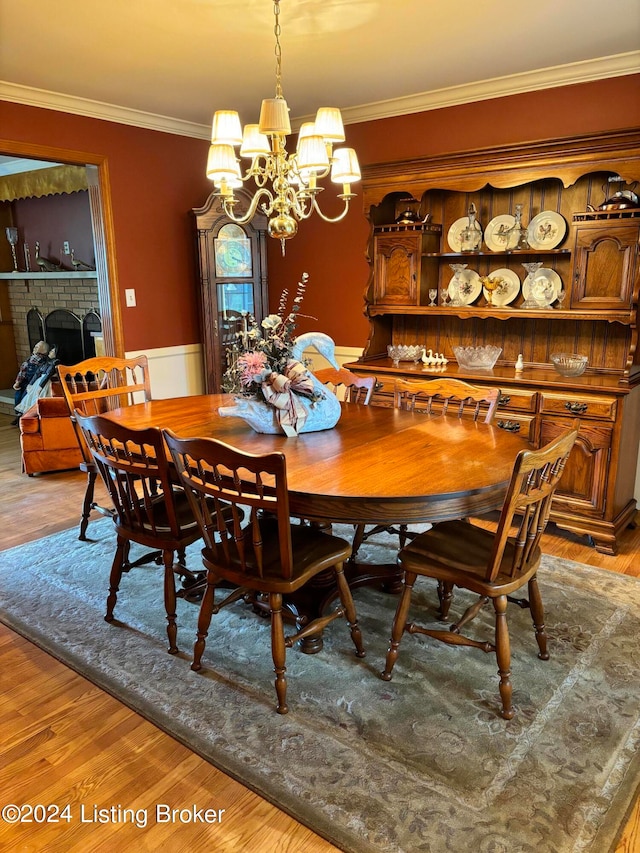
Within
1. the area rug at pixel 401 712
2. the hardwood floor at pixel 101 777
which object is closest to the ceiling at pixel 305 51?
the area rug at pixel 401 712

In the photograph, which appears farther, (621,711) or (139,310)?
(139,310)

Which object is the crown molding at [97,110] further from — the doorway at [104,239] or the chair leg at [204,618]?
the chair leg at [204,618]

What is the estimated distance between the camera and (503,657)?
6.59 feet

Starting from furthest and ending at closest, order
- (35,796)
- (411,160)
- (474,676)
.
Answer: (411,160)
(474,676)
(35,796)

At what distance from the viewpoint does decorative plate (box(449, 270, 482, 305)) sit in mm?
4066

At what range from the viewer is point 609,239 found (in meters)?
3.38

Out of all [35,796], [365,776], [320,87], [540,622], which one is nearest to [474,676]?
[540,622]

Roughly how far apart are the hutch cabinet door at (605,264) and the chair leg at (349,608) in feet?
7.39

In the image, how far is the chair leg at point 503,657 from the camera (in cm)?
201

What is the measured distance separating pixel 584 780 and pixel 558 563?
1483 mm

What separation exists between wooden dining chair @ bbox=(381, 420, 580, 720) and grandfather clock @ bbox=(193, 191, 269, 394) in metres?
2.99

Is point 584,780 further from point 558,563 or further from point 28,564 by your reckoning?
point 28,564

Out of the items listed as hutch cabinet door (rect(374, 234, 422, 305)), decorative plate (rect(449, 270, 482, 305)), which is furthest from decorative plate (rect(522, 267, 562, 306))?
hutch cabinet door (rect(374, 234, 422, 305))

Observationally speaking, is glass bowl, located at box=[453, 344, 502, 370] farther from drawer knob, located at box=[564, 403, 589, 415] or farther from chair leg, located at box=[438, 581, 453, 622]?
chair leg, located at box=[438, 581, 453, 622]
